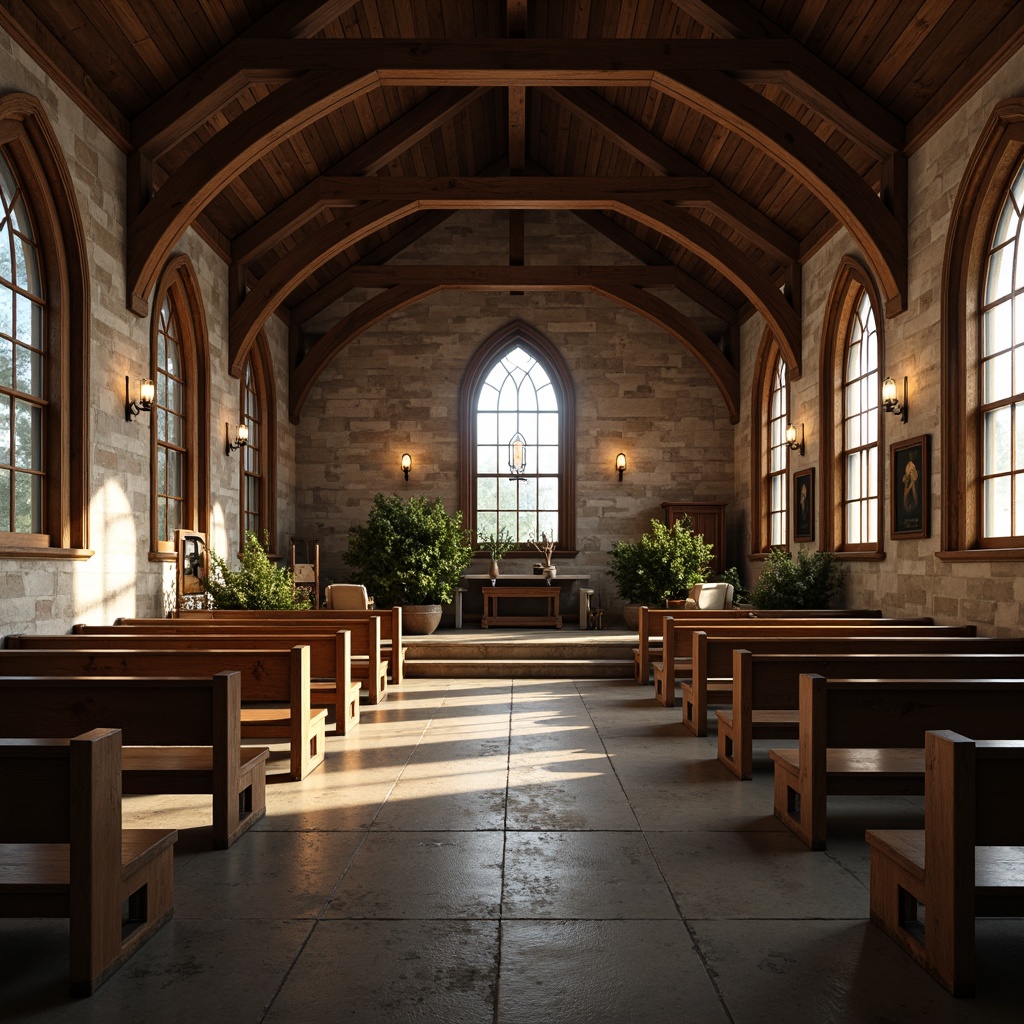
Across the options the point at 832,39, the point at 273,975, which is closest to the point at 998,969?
the point at 273,975

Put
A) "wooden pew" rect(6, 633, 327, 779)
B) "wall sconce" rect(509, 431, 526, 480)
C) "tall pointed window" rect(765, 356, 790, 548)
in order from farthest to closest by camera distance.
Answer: "wall sconce" rect(509, 431, 526, 480) → "tall pointed window" rect(765, 356, 790, 548) → "wooden pew" rect(6, 633, 327, 779)

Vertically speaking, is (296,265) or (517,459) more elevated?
(296,265)

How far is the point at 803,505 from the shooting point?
955 cm

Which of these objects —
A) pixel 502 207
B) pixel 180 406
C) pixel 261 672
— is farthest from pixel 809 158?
pixel 180 406

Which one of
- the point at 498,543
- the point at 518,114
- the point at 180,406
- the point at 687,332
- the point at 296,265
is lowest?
the point at 498,543

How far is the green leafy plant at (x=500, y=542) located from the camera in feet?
39.4

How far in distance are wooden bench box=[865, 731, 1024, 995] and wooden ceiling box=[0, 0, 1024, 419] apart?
5.12 m

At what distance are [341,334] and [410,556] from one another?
144 inches

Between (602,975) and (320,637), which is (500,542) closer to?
(320,637)

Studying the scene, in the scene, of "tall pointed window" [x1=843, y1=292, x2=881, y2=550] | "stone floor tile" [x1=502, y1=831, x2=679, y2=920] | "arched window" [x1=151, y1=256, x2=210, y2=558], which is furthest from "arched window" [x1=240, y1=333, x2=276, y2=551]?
"stone floor tile" [x1=502, y1=831, x2=679, y2=920]

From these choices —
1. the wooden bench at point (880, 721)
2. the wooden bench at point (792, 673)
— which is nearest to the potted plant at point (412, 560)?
the wooden bench at point (792, 673)

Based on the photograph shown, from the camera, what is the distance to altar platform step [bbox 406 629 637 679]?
8.07 m

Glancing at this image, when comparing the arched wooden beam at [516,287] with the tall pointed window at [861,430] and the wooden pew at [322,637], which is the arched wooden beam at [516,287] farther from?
the wooden pew at [322,637]

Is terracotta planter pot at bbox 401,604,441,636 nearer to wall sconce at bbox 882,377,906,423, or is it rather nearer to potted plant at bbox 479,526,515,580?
potted plant at bbox 479,526,515,580
